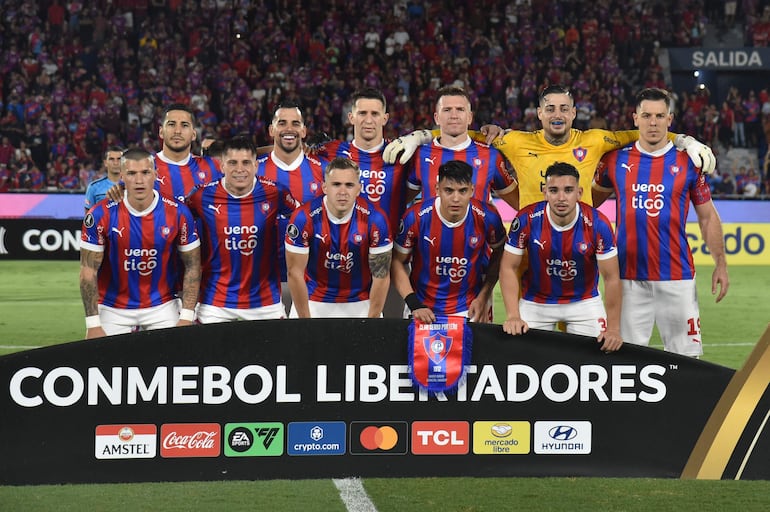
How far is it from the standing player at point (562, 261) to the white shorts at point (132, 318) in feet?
6.56

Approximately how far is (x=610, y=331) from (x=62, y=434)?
2.65 meters

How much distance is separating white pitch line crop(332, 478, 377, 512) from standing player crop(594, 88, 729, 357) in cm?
228

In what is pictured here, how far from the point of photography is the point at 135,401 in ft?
16.3

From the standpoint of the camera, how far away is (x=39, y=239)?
632 inches

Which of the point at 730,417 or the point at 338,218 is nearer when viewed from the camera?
the point at 730,417

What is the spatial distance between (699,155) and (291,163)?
255 cm

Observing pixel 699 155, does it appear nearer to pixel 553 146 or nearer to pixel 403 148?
pixel 553 146

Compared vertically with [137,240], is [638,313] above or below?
below

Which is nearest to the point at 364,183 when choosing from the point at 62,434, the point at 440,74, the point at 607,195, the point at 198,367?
the point at 607,195

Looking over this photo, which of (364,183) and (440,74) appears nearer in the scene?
(364,183)

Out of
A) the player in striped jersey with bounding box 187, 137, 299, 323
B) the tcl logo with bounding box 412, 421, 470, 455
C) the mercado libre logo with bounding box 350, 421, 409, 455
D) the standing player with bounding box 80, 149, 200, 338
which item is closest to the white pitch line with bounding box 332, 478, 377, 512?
the mercado libre logo with bounding box 350, 421, 409, 455

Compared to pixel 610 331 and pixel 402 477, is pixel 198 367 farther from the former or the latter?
pixel 610 331

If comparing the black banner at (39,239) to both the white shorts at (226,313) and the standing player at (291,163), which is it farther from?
the white shorts at (226,313)

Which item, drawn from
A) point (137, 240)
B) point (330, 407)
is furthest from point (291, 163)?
point (330, 407)
